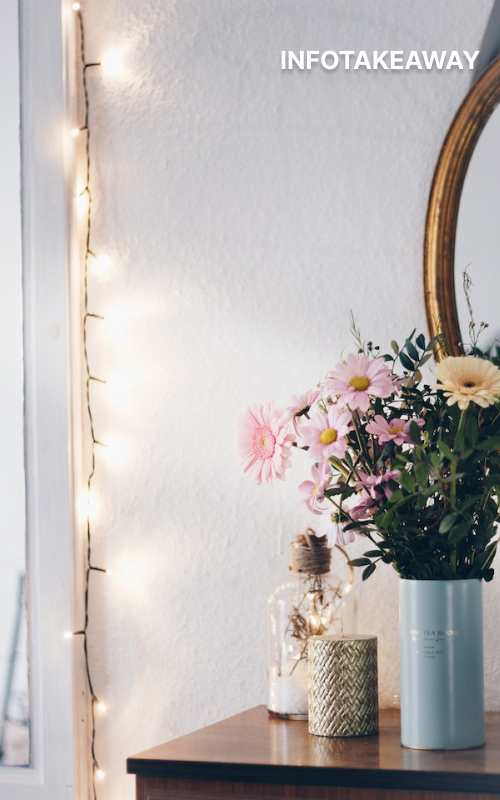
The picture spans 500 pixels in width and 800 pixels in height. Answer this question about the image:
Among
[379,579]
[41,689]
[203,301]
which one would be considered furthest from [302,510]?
[41,689]

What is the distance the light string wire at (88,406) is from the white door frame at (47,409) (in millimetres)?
38

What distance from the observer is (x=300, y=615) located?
1744 mm

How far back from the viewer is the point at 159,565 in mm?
1904

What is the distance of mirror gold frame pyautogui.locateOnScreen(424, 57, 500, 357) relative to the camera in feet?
5.81

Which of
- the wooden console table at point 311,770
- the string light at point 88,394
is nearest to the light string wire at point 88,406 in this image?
the string light at point 88,394

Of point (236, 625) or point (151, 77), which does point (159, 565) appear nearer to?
point (236, 625)

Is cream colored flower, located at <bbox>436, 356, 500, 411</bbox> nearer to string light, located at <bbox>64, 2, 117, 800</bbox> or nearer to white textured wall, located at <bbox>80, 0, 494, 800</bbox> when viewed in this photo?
white textured wall, located at <bbox>80, 0, 494, 800</bbox>

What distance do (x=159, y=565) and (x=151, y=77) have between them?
823mm

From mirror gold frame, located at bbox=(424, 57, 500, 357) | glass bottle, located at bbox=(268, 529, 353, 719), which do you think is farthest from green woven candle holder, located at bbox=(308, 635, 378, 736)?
mirror gold frame, located at bbox=(424, 57, 500, 357)

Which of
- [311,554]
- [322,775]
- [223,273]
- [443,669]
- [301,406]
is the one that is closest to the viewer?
[322,775]

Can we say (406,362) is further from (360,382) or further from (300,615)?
(300,615)

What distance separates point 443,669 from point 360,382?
1.24 feet

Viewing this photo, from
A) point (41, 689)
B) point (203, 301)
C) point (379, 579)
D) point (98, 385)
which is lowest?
point (41, 689)

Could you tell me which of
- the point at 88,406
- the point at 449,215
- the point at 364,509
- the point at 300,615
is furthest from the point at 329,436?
the point at 88,406
